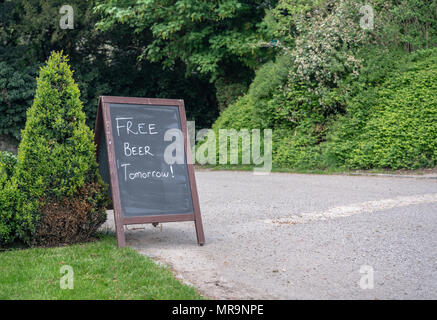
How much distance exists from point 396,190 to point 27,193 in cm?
705

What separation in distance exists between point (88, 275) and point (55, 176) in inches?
60.9

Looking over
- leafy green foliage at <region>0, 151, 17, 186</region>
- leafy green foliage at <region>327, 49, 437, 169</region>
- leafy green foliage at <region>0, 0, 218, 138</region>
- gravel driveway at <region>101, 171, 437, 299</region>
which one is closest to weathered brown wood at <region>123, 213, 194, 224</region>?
gravel driveway at <region>101, 171, 437, 299</region>

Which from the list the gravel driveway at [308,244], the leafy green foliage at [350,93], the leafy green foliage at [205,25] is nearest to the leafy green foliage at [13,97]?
the leafy green foliage at [205,25]

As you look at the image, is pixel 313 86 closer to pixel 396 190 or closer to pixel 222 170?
pixel 222 170

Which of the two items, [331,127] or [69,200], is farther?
[331,127]

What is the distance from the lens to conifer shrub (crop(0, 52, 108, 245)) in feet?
17.8

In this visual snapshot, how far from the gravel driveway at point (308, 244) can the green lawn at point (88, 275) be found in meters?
0.29

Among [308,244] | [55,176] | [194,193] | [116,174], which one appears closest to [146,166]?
[116,174]

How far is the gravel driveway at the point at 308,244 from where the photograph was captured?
4.40 meters

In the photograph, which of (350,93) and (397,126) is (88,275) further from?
(350,93)

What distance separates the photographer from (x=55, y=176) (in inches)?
220

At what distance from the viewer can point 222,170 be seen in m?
15.8

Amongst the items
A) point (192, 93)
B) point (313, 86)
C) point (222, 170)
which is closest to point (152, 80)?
point (192, 93)

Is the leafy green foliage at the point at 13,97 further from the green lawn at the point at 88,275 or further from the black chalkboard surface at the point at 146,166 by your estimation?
the green lawn at the point at 88,275
